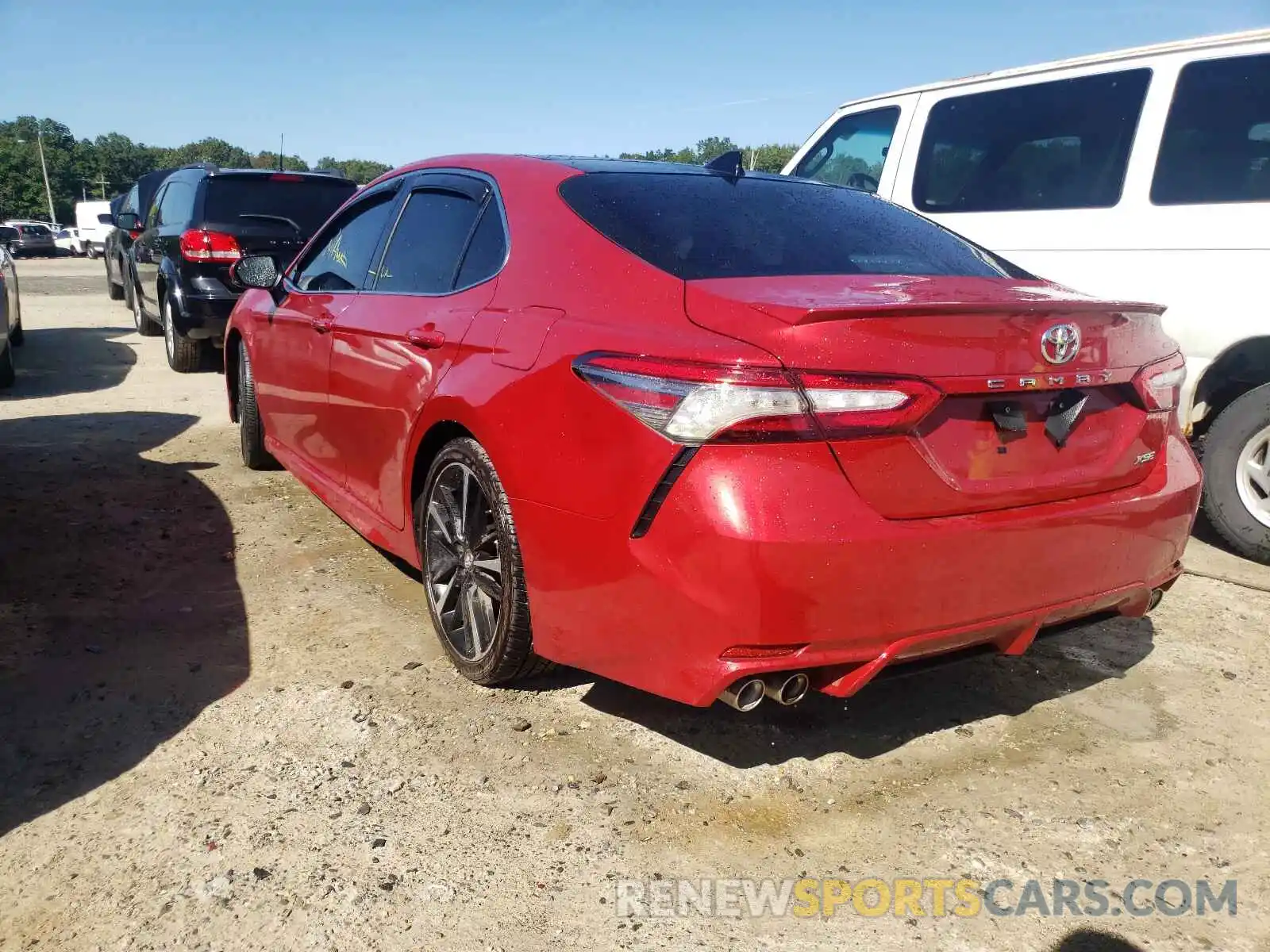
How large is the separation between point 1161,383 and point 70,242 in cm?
4561

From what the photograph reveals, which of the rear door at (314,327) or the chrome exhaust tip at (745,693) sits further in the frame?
the rear door at (314,327)

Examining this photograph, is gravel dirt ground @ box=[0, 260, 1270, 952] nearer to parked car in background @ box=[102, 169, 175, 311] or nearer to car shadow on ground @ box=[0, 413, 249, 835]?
car shadow on ground @ box=[0, 413, 249, 835]

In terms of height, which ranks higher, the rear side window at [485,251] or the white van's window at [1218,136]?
the white van's window at [1218,136]

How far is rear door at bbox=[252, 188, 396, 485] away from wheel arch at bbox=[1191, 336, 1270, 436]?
353 cm

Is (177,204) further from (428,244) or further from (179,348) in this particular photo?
(428,244)

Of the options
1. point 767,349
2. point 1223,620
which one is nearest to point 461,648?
point 767,349

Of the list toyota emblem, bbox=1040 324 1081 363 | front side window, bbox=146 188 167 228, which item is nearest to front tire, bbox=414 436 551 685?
toyota emblem, bbox=1040 324 1081 363

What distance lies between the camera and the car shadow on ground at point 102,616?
2820 mm

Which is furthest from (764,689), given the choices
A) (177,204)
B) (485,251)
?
(177,204)

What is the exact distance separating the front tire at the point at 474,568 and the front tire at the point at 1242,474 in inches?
129

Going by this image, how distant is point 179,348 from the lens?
359 inches

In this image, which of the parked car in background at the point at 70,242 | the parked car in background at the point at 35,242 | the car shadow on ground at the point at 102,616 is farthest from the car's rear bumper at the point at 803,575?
the parked car in background at the point at 70,242

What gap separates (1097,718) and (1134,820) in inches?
22.8

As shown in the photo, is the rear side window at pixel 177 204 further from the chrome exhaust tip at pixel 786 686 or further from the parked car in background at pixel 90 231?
the parked car in background at pixel 90 231
